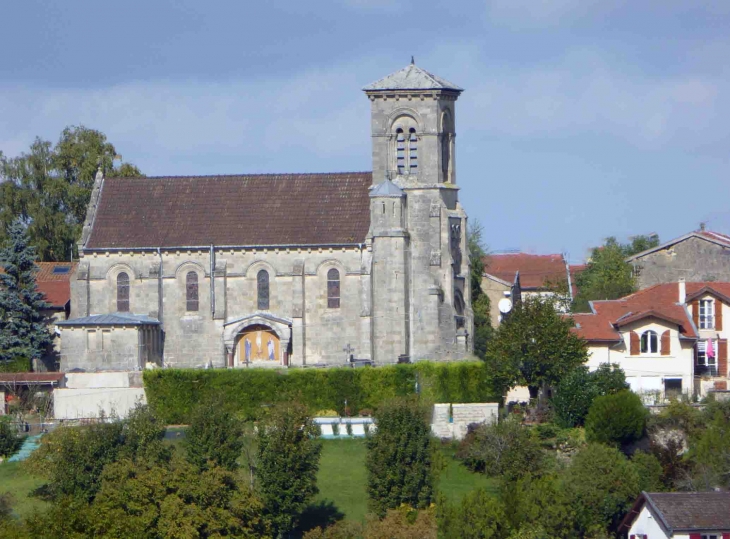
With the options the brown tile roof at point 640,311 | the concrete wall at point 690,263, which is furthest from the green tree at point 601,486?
the concrete wall at point 690,263

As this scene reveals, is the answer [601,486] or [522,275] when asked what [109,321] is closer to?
[601,486]

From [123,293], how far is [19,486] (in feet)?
59.0

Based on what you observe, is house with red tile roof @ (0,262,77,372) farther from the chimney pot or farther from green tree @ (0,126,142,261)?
the chimney pot

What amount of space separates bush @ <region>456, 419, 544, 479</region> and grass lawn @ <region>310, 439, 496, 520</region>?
43cm

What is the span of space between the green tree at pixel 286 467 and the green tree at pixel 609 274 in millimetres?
24108

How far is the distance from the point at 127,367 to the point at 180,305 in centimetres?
430

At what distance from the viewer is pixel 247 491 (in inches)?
2231

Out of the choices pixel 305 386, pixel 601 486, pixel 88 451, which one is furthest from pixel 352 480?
pixel 88 451

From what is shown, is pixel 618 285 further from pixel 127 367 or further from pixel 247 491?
pixel 247 491

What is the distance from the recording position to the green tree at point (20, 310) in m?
76.4

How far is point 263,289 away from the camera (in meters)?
77.3

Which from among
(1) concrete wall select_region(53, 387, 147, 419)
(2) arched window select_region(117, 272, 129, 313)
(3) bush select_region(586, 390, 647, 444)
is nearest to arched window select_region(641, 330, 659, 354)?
(3) bush select_region(586, 390, 647, 444)

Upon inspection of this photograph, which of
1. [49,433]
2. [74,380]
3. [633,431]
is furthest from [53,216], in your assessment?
[633,431]

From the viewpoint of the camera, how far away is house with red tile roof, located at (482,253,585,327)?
307 ft
